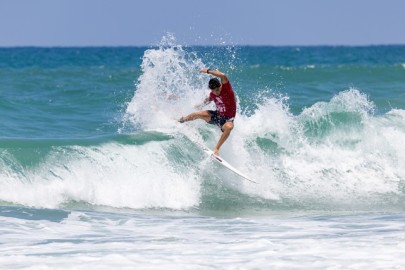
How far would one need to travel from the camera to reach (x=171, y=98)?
47.4 ft

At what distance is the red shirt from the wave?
3.67 ft

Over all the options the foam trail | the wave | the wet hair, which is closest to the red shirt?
the wet hair

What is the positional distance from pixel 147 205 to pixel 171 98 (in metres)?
2.59

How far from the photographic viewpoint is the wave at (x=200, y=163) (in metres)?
12.7

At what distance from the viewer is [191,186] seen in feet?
43.8

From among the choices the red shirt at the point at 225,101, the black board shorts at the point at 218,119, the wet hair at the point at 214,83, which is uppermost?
the wet hair at the point at 214,83

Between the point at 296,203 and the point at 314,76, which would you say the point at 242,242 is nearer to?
the point at 296,203

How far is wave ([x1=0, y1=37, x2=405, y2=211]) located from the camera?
41.6 feet

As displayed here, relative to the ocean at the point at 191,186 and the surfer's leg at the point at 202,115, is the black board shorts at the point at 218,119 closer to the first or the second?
the surfer's leg at the point at 202,115

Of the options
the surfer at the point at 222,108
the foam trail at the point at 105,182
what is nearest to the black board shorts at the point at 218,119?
the surfer at the point at 222,108

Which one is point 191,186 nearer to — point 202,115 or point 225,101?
point 202,115

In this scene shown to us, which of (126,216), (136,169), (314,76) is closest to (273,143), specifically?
(136,169)

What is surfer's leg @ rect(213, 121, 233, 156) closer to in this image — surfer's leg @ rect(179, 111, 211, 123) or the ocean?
surfer's leg @ rect(179, 111, 211, 123)

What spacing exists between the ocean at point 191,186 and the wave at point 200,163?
0.09ft
